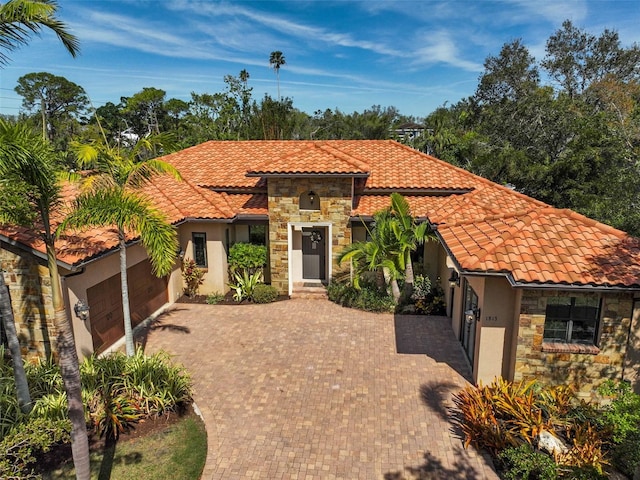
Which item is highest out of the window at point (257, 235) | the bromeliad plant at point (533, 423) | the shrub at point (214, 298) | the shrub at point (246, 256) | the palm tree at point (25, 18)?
the palm tree at point (25, 18)

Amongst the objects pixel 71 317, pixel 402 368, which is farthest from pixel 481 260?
pixel 71 317

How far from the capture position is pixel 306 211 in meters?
17.5

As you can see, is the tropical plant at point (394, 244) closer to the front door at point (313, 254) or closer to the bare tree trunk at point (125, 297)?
the front door at point (313, 254)

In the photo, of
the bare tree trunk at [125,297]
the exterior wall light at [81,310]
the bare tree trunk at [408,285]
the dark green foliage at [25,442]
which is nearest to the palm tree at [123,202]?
the bare tree trunk at [125,297]

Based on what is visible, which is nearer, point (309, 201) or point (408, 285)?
point (408, 285)

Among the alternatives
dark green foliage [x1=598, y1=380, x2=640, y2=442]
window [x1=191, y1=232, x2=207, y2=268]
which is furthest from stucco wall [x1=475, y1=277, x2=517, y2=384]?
window [x1=191, y1=232, x2=207, y2=268]

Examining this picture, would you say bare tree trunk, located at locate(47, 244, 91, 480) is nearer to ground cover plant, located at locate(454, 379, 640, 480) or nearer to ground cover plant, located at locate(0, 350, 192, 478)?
ground cover plant, located at locate(0, 350, 192, 478)

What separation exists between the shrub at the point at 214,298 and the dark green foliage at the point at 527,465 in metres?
12.2

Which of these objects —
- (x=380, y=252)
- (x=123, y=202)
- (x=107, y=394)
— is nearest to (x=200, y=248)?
(x=380, y=252)

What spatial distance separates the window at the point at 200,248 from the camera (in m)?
17.8

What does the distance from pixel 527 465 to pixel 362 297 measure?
9556mm

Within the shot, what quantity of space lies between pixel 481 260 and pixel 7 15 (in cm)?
996

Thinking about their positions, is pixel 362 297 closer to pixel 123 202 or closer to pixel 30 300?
pixel 123 202

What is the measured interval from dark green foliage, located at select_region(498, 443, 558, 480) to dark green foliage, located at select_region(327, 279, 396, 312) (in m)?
8.53
